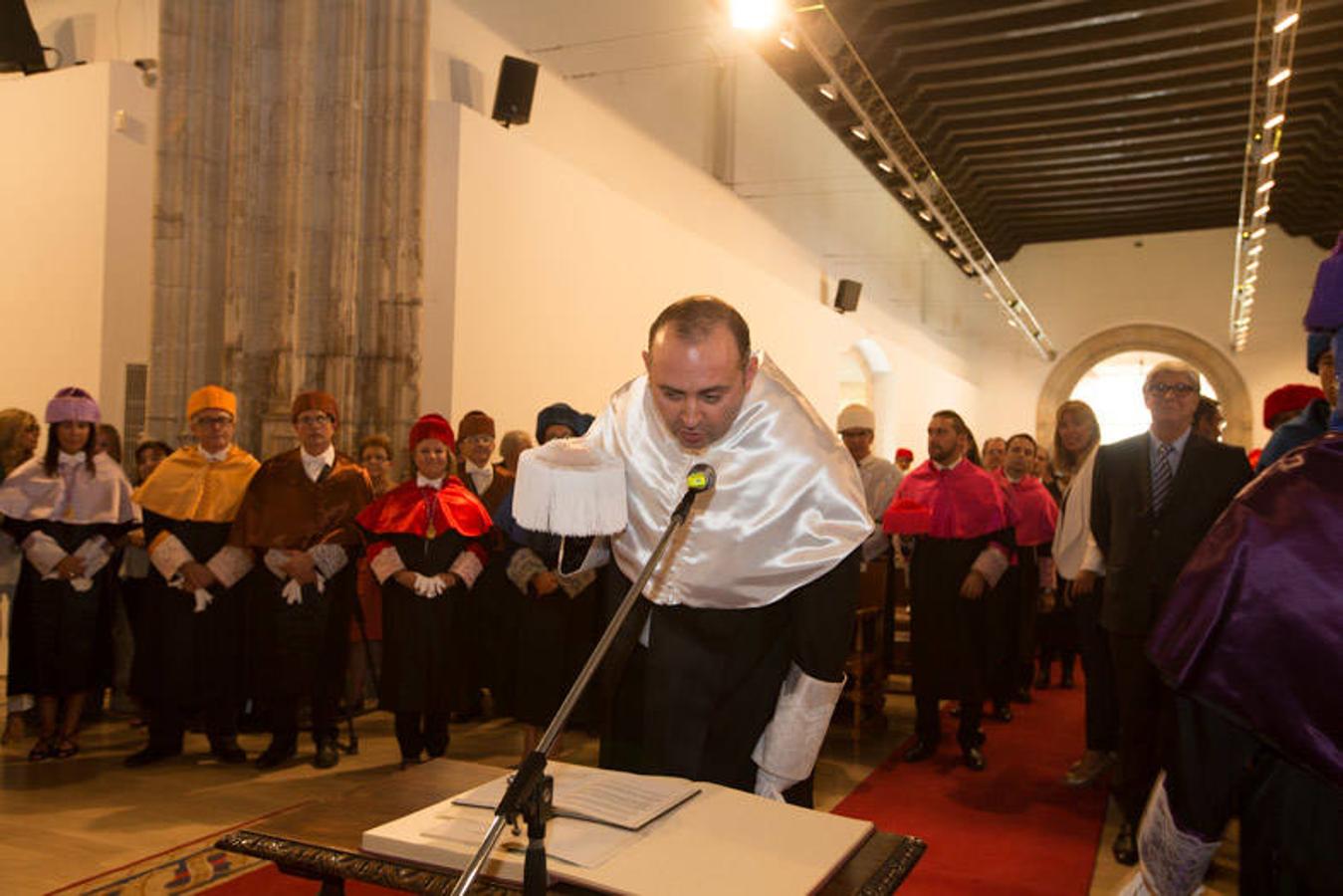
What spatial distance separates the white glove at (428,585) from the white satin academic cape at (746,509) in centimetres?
266

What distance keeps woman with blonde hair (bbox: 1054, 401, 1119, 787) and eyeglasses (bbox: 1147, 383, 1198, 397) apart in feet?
1.56

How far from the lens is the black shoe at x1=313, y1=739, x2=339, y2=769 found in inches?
189

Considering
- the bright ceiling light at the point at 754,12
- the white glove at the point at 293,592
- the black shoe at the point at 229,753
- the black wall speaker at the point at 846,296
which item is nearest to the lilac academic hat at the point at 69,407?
the white glove at the point at 293,592


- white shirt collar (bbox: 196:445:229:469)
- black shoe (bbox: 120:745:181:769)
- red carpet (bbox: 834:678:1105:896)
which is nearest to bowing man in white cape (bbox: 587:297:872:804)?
red carpet (bbox: 834:678:1105:896)

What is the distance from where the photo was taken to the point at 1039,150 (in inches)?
595

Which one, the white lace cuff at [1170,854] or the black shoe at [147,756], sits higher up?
the white lace cuff at [1170,854]

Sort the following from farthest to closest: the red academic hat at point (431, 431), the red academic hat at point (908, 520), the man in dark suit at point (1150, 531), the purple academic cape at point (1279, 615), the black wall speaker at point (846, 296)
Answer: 1. the black wall speaker at point (846, 296)
2. the red academic hat at point (908, 520)
3. the red academic hat at point (431, 431)
4. the man in dark suit at point (1150, 531)
5. the purple academic cape at point (1279, 615)

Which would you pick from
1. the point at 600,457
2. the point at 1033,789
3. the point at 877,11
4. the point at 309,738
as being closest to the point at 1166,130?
the point at 877,11

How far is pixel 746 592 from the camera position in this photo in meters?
2.24

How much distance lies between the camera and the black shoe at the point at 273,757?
188 inches

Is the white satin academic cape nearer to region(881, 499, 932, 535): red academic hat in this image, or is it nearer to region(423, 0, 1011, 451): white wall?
region(881, 499, 932, 535): red academic hat

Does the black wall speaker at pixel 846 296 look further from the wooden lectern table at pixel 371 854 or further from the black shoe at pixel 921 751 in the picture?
the wooden lectern table at pixel 371 854

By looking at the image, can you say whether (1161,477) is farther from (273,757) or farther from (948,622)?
(273,757)

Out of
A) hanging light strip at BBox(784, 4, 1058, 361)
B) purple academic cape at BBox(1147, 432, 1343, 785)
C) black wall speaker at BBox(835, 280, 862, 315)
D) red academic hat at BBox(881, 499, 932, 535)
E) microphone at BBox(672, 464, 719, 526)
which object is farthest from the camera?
black wall speaker at BBox(835, 280, 862, 315)
